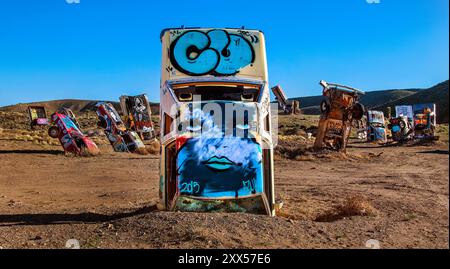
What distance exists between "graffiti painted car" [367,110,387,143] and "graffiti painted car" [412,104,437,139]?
2437 mm

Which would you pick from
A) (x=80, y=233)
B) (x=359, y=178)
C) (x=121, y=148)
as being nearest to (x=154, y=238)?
(x=80, y=233)

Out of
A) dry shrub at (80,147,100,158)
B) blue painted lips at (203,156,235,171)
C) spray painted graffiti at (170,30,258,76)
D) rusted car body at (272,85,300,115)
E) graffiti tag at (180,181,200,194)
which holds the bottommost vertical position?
graffiti tag at (180,181,200,194)

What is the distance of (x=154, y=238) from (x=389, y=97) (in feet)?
410

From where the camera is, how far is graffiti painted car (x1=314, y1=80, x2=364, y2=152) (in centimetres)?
2114

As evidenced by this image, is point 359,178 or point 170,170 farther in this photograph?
point 359,178

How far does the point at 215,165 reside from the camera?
7.77 meters

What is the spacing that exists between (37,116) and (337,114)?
19.3 m

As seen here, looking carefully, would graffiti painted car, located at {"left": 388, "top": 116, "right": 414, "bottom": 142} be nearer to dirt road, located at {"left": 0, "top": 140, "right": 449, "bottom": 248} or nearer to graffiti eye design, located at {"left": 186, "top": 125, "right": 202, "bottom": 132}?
dirt road, located at {"left": 0, "top": 140, "right": 449, "bottom": 248}

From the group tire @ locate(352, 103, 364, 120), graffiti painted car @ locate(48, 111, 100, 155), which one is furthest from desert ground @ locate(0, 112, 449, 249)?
graffiti painted car @ locate(48, 111, 100, 155)

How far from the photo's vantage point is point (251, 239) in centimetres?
636

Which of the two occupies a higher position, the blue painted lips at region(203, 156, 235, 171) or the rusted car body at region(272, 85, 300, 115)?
the rusted car body at region(272, 85, 300, 115)

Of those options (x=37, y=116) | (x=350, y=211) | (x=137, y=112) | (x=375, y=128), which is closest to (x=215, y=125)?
(x=350, y=211)

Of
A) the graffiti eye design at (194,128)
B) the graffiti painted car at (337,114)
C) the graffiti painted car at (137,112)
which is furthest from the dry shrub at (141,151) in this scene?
the graffiti eye design at (194,128)
